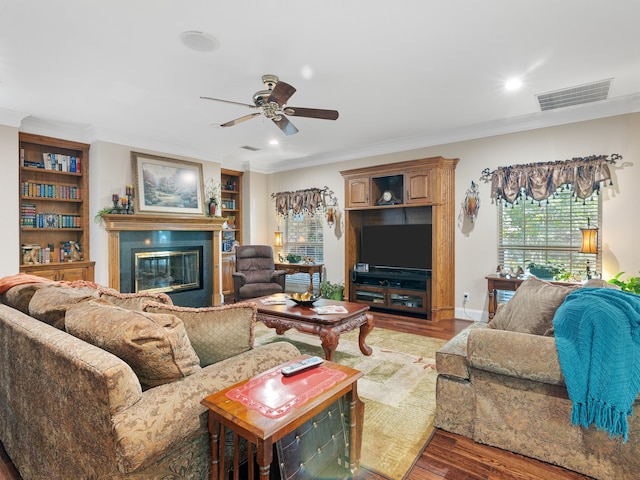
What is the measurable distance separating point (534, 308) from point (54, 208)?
19.9ft

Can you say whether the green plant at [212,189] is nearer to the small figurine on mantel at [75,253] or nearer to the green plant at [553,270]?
the small figurine on mantel at [75,253]

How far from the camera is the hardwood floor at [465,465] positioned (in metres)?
1.82

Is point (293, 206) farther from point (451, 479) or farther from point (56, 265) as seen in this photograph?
point (451, 479)

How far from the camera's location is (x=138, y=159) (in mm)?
5328

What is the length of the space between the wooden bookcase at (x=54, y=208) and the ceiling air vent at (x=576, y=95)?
618 centimetres

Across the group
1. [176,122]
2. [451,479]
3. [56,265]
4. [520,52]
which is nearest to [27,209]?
[56,265]

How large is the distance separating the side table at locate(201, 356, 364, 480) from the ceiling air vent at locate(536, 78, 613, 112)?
3.91 metres

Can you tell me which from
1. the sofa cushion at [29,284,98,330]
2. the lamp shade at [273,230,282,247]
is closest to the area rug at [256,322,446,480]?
the sofa cushion at [29,284,98,330]

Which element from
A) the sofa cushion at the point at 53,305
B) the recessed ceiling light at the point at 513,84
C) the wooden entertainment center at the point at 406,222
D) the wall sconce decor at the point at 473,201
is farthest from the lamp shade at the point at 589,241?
the sofa cushion at the point at 53,305

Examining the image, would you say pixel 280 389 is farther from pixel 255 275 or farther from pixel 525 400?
pixel 255 275

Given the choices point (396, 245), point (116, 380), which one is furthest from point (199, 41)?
point (396, 245)

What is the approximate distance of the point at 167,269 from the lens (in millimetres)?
5730

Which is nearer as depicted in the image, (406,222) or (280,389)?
(280,389)

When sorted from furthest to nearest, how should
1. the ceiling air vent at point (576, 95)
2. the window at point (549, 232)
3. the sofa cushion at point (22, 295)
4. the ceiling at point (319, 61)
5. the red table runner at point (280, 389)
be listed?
the window at point (549, 232), the ceiling air vent at point (576, 95), the ceiling at point (319, 61), the sofa cushion at point (22, 295), the red table runner at point (280, 389)
